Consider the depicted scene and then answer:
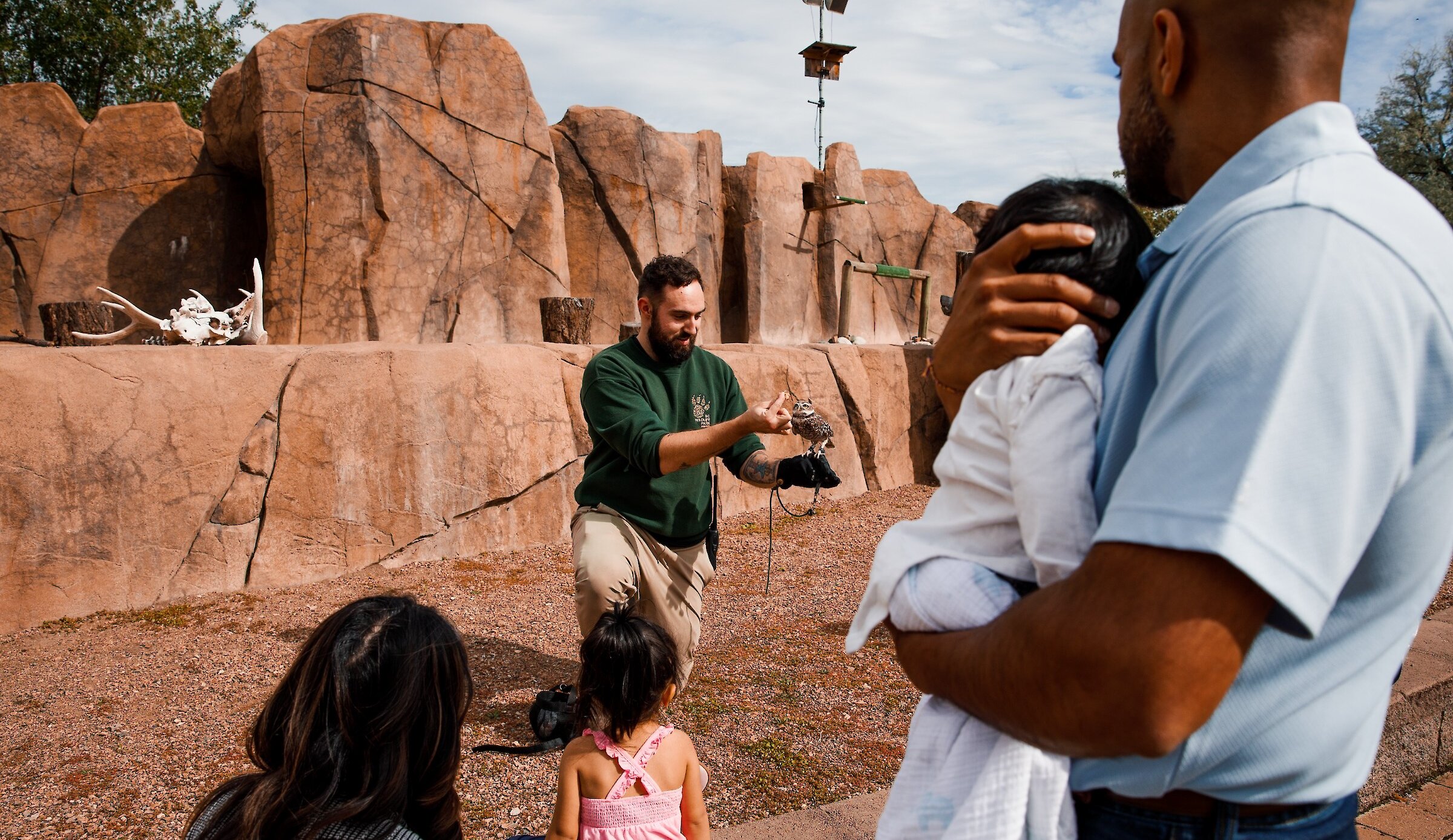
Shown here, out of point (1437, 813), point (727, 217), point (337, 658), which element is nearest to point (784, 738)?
point (1437, 813)

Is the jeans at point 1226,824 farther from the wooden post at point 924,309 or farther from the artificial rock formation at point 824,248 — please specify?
the wooden post at point 924,309

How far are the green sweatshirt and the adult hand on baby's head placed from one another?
7.44 feet

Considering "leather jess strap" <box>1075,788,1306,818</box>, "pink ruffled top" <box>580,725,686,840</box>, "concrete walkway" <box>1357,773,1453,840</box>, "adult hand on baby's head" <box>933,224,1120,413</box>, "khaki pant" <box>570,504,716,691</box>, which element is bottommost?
"concrete walkway" <box>1357,773,1453,840</box>

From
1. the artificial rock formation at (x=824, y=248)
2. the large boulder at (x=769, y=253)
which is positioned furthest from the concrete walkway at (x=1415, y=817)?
the large boulder at (x=769, y=253)

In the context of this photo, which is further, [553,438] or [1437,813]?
[553,438]

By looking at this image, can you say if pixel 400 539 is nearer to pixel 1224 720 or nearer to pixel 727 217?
pixel 1224 720

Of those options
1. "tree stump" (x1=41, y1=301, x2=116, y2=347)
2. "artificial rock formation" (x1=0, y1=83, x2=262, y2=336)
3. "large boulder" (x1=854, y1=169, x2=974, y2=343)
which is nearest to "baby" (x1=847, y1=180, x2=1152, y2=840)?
"tree stump" (x1=41, y1=301, x2=116, y2=347)

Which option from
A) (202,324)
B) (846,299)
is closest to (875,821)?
(202,324)

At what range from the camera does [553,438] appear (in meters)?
6.74

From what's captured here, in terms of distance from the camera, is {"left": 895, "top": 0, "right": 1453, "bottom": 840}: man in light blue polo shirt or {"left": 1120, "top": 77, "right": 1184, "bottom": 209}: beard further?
{"left": 1120, "top": 77, "right": 1184, "bottom": 209}: beard

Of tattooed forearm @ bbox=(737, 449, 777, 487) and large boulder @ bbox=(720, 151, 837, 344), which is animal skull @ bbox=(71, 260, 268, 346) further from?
large boulder @ bbox=(720, 151, 837, 344)

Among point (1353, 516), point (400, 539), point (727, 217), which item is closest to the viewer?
point (1353, 516)

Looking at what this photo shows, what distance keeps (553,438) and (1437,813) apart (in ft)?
17.1

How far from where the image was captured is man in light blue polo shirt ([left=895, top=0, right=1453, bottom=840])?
2.21ft
